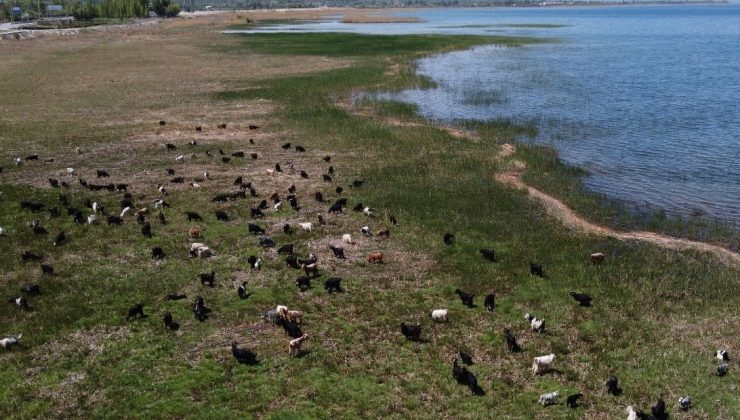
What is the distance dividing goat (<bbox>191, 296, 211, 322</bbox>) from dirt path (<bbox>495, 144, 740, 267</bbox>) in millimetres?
14829

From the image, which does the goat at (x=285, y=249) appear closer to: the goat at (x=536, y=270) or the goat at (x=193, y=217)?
the goat at (x=193, y=217)

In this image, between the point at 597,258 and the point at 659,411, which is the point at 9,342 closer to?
the point at 659,411

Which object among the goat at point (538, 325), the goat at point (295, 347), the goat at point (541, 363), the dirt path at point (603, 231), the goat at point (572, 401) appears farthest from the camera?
the dirt path at point (603, 231)

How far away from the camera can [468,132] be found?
136ft

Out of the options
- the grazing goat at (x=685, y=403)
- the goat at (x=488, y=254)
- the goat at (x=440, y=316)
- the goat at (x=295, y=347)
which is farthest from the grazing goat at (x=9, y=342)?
the grazing goat at (x=685, y=403)

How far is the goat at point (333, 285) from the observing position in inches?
760

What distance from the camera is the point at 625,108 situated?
159 ft

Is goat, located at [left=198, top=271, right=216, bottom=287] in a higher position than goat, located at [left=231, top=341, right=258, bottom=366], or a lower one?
higher

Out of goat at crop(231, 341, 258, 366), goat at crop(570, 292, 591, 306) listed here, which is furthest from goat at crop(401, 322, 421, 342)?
goat at crop(570, 292, 591, 306)

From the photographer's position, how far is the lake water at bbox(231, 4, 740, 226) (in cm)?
3106

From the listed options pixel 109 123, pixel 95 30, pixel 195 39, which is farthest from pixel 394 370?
pixel 95 30

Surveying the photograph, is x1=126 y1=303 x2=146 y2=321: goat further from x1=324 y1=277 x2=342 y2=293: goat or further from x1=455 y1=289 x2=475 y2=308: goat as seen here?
x1=455 y1=289 x2=475 y2=308: goat

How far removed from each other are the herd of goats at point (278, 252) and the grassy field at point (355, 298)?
278mm

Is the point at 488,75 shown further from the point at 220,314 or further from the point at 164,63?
the point at 220,314
